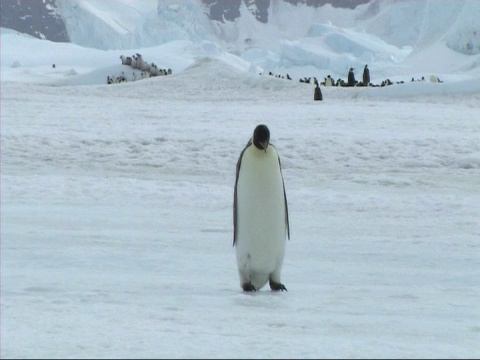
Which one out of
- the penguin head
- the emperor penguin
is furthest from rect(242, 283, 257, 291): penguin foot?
the penguin head

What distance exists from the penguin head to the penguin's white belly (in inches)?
2.7

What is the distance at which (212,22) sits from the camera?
200m

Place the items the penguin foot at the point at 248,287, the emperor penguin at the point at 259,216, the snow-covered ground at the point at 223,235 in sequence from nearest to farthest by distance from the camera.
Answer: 1. the snow-covered ground at the point at 223,235
2. the emperor penguin at the point at 259,216
3. the penguin foot at the point at 248,287

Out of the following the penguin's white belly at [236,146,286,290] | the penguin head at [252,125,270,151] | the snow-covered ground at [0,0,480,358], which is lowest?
the snow-covered ground at [0,0,480,358]

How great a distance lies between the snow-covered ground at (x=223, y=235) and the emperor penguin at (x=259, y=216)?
0.41ft

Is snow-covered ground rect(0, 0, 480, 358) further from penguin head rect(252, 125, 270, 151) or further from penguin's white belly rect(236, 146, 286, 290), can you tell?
penguin head rect(252, 125, 270, 151)

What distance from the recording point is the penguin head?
14.0 ft

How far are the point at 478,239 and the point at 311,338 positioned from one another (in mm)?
4232

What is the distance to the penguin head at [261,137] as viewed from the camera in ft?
14.0

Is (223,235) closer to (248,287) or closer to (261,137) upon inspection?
(248,287)

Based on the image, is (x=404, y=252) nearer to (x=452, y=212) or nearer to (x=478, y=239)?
(x=478, y=239)

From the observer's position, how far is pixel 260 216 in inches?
177

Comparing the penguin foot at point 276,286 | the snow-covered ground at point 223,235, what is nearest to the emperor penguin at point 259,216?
the penguin foot at point 276,286

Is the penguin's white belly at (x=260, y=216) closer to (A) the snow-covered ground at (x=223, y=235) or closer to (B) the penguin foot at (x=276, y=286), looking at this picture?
(B) the penguin foot at (x=276, y=286)
